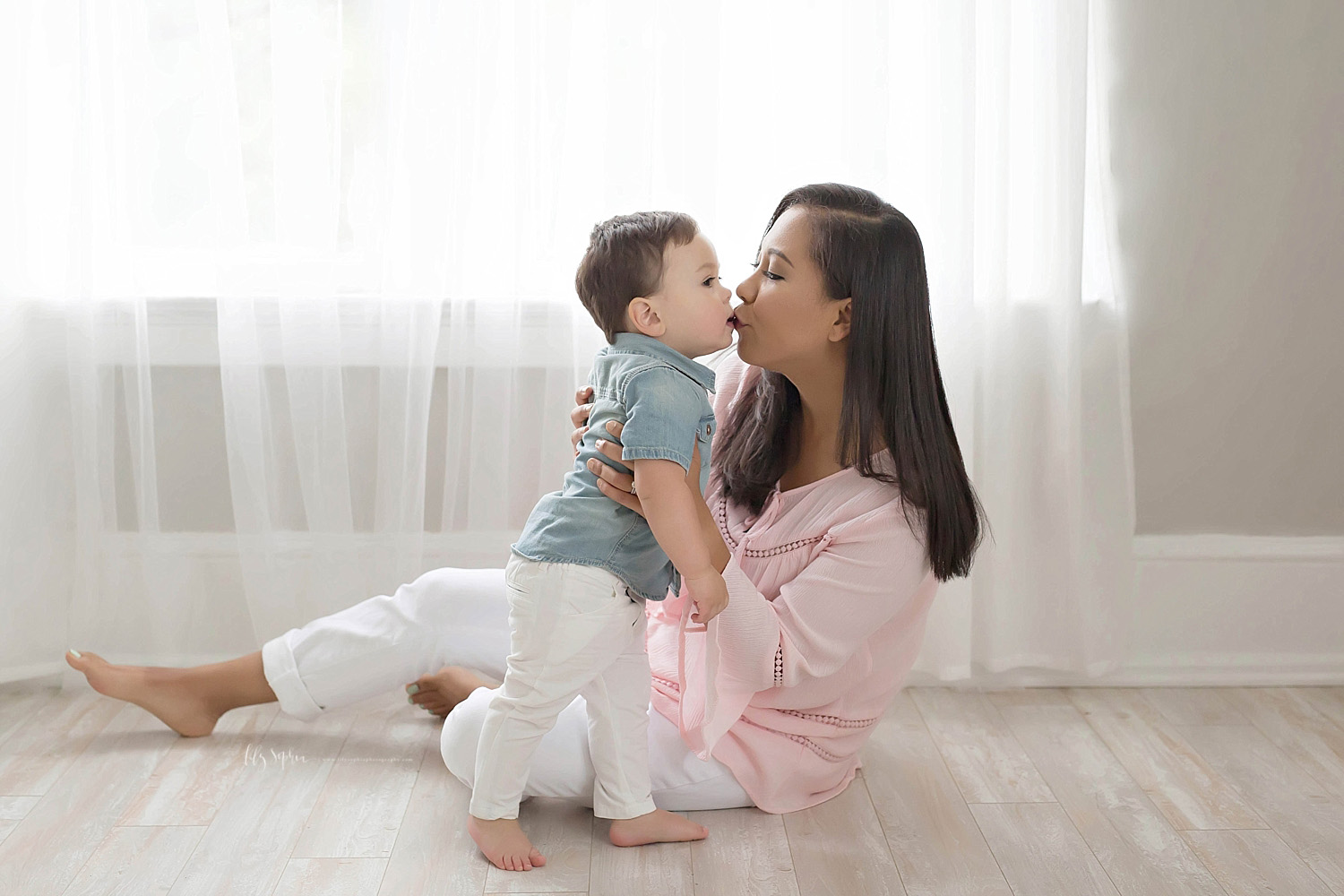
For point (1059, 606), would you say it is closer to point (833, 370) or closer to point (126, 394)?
point (833, 370)

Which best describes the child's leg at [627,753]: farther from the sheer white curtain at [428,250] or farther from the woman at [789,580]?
the sheer white curtain at [428,250]

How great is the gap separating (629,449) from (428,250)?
0.95 meters

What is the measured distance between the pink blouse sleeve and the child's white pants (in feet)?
0.35

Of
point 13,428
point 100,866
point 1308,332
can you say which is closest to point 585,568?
point 100,866

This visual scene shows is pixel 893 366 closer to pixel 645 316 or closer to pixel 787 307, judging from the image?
pixel 787 307

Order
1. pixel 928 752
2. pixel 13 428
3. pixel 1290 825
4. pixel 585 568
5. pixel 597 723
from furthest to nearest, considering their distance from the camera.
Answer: pixel 13 428, pixel 928 752, pixel 1290 825, pixel 597 723, pixel 585 568

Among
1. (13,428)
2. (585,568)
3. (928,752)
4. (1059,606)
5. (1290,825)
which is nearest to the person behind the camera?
(585,568)

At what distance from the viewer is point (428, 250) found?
225 centimetres

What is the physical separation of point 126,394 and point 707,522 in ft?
4.19

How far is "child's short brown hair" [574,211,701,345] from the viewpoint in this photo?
149cm

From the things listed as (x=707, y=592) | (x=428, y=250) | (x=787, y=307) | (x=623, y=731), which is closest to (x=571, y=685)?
(x=623, y=731)

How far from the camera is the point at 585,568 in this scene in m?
1.57

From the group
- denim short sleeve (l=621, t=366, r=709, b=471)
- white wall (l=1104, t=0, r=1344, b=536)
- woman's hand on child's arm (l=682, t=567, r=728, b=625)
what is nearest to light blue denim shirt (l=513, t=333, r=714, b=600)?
denim short sleeve (l=621, t=366, r=709, b=471)

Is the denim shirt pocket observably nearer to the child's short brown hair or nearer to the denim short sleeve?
the denim short sleeve
